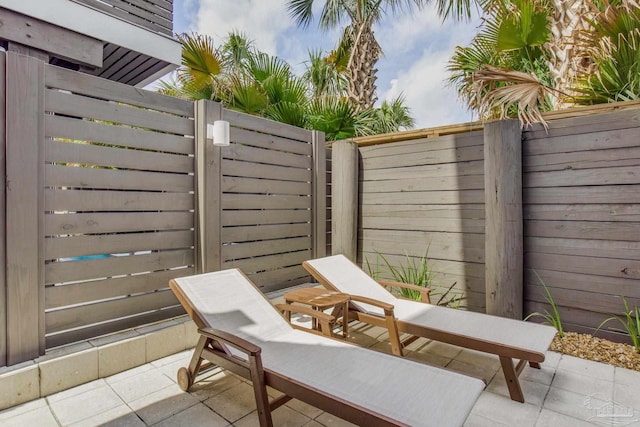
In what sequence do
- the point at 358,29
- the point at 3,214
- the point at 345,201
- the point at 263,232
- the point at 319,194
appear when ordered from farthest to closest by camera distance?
the point at 358,29 → the point at 319,194 → the point at 345,201 → the point at 263,232 → the point at 3,214

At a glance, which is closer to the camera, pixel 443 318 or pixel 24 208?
pixel 24 208

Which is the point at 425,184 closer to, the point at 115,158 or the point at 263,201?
the point at 263,201

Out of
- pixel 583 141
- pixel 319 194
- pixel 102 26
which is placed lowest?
pixel 319 194

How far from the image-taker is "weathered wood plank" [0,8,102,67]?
3.89 metres

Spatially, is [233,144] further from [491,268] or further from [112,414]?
[491,268]

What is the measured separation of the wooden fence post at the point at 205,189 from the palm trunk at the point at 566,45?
4023 millimetres

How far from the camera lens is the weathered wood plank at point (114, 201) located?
285 cm

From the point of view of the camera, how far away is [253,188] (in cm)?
432

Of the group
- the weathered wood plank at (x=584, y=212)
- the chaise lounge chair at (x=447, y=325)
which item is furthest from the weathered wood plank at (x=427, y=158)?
the chaise lounge chair at (x=447, y=325)

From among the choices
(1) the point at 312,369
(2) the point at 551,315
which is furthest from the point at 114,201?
(2) the point at 551,315

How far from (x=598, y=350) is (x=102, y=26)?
667 cm

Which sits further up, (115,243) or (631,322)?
(115,243)

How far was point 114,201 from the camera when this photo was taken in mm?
3164

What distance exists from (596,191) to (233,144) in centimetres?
377
